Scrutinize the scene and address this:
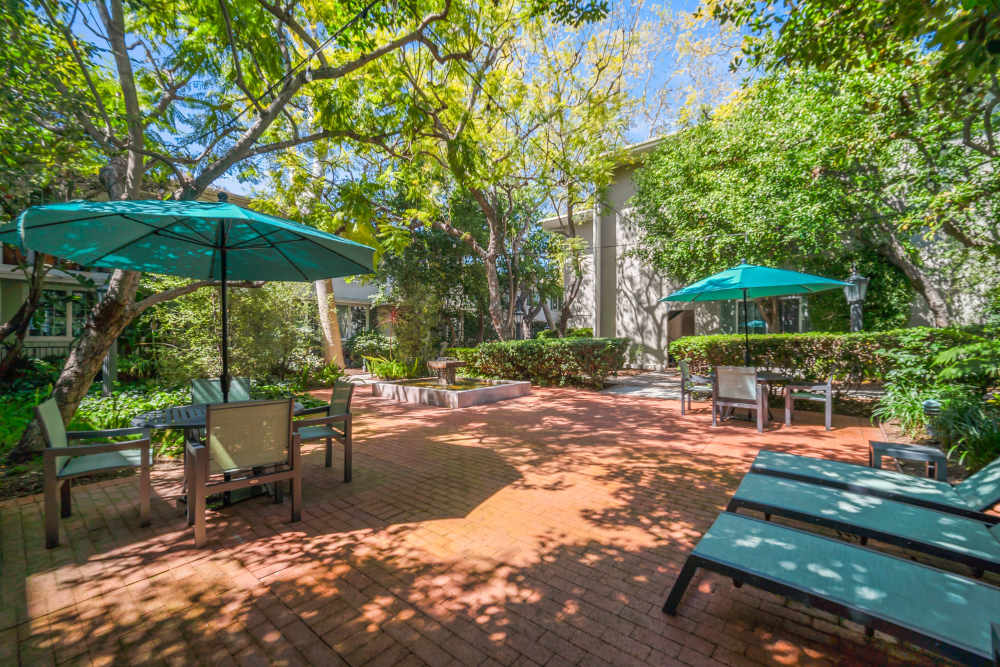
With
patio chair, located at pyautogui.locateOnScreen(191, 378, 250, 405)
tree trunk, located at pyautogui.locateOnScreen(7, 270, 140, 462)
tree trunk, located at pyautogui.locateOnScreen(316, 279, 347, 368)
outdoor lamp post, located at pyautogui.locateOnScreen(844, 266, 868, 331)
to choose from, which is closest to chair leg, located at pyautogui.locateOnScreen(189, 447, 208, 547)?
patio chair, located at pyautogui.locateOnScreen(191, 378, 250, 405)

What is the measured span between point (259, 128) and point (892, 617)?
7521 millimetres

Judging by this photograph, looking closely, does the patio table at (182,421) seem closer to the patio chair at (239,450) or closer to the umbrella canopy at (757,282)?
the patio chair at (239,450)

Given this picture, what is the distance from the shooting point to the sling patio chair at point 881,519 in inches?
87.4

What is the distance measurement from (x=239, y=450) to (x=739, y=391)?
6.95 metres

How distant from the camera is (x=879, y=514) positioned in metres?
2.68

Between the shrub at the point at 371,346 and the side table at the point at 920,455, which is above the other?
the shrub at the point at 371,346

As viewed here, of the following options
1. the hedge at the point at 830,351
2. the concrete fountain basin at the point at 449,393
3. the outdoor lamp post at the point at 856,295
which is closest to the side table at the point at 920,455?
the hedge at the point at 830,351

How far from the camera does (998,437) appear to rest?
14.7 feet

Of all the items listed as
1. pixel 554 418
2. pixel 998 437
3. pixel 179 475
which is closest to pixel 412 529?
pixel 179 475

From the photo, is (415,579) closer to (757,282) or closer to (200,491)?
(200,491)

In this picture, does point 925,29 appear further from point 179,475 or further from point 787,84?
point 179,475

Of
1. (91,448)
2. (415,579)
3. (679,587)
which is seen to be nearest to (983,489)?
(679,587)

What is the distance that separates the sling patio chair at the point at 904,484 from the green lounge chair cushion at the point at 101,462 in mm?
5372

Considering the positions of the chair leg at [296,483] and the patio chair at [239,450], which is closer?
the patio chair at [239,450]
